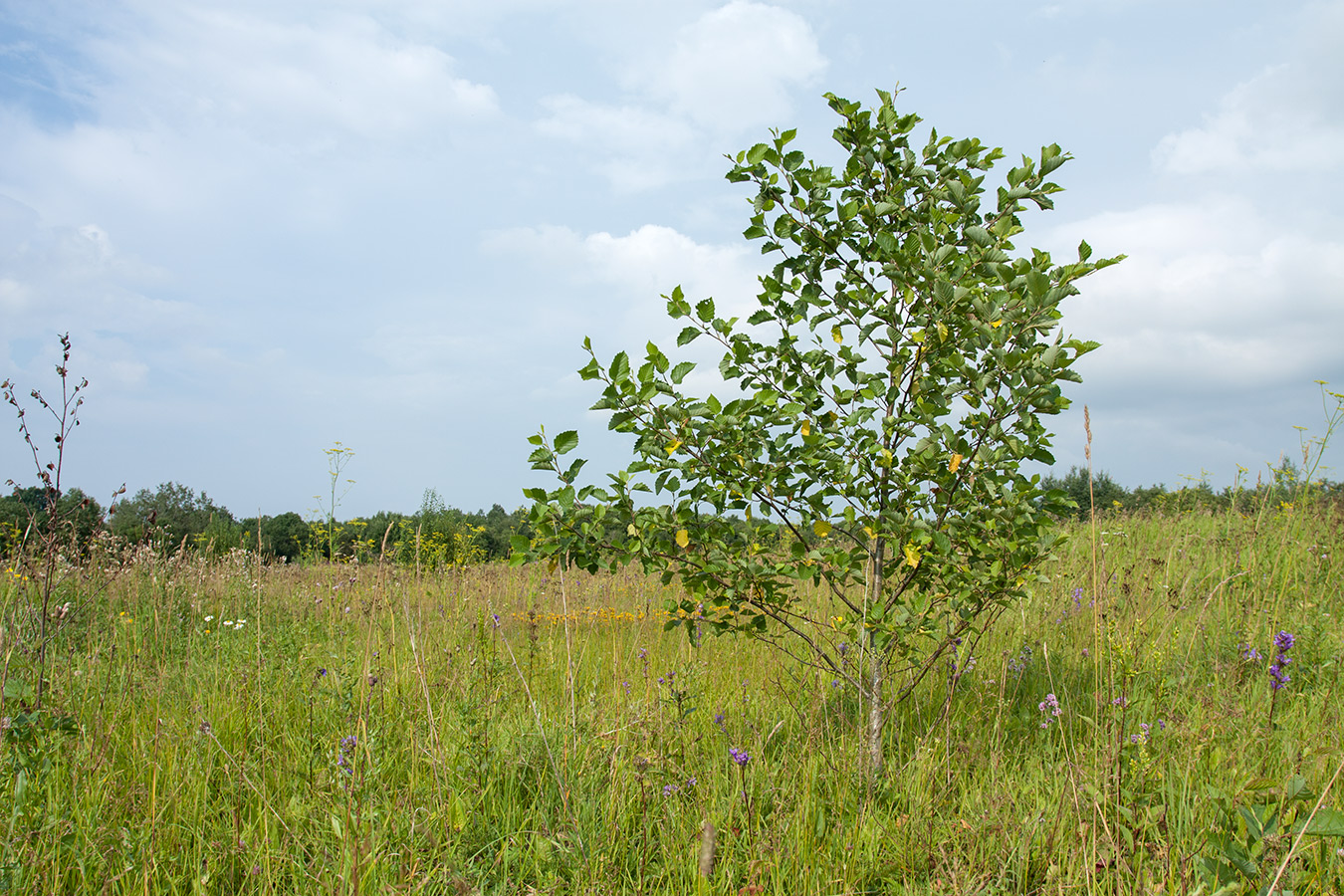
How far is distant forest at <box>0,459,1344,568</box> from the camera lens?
3768 mm

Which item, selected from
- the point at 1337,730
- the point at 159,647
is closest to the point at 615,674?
the point at 1337,730

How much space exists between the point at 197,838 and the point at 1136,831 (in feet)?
10.2

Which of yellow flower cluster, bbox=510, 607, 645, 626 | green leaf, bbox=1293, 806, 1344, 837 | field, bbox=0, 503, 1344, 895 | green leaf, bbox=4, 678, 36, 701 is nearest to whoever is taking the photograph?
green leaf, bbox=1293, 806, 1344, 837

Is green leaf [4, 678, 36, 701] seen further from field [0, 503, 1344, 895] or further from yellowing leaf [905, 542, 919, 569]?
yellowing leaf [905, 542, 919, 569]

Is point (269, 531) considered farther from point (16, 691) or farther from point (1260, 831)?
point (1260, 831)

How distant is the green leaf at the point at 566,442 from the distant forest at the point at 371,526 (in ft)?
0.92

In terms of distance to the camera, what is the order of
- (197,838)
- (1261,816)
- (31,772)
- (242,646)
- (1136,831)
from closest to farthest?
1. (1261,816)
2. (1136,831)
3. (31,772)
4. (197,838)
5. (242,646)

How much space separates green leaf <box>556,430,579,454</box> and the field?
1.96 feet

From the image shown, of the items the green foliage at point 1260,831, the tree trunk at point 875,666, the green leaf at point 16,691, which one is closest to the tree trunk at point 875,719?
the tree trunk at point 875,666

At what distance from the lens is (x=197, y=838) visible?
2500mm

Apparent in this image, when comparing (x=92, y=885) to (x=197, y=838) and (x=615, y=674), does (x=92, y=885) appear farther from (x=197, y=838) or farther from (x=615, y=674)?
(x=615, y=674)

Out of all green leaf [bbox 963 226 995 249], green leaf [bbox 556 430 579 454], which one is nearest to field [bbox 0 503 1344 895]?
green leaf [bbox 556 430 579 454]

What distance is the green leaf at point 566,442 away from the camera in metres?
2.57

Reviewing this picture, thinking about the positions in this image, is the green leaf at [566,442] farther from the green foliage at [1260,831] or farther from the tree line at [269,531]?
the green foliage at [1260,831]
